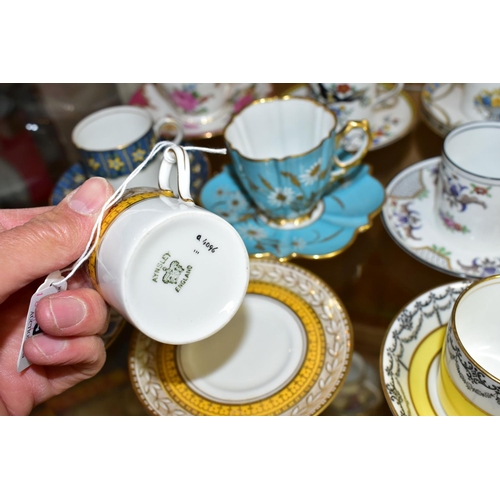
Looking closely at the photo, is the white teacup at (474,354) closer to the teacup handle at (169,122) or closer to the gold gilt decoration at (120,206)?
the gold gilt decoration at (120,206)

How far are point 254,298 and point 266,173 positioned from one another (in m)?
0.18

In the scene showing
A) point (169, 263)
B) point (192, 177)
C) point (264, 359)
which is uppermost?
point (169, 263)

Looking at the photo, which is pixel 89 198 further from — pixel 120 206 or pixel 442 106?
pixel 442 106

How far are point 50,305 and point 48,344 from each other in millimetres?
76

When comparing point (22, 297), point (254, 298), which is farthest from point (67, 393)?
point (254, 298)

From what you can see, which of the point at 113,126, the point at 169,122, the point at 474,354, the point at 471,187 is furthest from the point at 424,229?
the point at 113,126

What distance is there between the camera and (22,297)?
66 cm

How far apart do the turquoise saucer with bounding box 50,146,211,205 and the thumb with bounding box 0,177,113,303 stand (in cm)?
37

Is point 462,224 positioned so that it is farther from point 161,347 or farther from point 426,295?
point 161,347

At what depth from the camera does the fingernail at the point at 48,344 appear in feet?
1.83

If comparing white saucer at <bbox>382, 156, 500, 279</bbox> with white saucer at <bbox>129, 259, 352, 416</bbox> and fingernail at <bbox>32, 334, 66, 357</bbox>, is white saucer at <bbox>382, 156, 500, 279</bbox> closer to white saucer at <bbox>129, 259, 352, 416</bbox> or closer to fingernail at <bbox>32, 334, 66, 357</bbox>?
white saucer at <bbox>129, 259, 352, 416</bbox>

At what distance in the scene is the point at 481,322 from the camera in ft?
1.94
